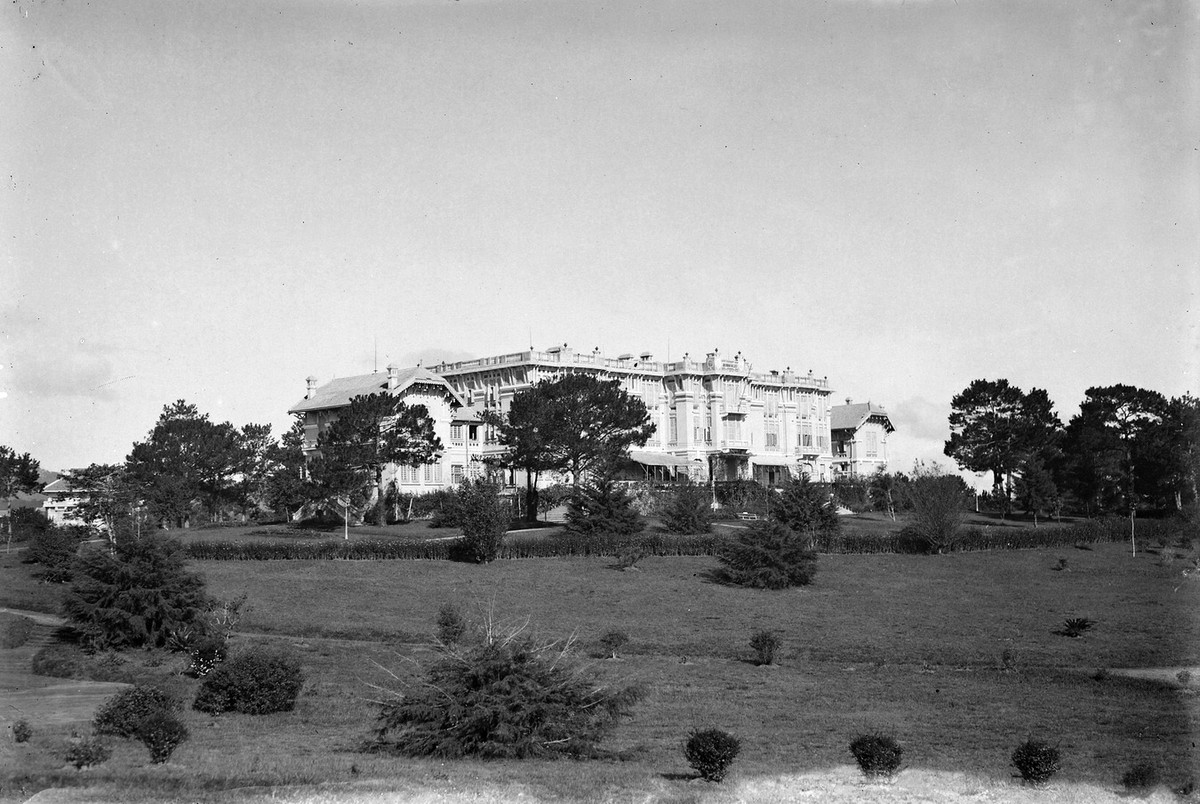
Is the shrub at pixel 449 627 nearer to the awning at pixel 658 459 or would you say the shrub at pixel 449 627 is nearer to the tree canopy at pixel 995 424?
the awning at pixel 658 459

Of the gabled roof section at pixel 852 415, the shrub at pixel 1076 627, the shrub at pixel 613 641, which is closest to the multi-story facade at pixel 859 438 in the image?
the gabled roof section at pixel 852 415

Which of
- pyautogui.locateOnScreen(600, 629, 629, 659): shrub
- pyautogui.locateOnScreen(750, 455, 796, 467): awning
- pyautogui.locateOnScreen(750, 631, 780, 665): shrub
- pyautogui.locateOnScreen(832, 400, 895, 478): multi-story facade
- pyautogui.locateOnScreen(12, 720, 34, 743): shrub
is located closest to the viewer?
pyautogui.locateOnScreen(12, 720, 34, 743): shrub

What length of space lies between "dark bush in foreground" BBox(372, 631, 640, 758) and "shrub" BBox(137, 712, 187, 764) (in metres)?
3.04

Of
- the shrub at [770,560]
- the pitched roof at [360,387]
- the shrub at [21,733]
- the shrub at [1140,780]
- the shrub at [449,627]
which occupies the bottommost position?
the shrub at [1140,780]

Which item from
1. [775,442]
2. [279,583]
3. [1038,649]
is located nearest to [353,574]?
[279,583]

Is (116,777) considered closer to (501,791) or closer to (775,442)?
(501,791)

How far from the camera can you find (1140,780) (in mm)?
15844

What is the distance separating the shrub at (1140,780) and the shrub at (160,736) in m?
13.3

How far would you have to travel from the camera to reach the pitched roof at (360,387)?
217ft

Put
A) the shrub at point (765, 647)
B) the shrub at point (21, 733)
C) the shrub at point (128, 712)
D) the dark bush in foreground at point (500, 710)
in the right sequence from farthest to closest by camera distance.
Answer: the shrub at point (765, 647) → the shrub at point (128, 712) → the shrub at point (21, 733) → the dark bush in foreground at point (500, 710)

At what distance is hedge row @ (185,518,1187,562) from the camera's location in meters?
47.2

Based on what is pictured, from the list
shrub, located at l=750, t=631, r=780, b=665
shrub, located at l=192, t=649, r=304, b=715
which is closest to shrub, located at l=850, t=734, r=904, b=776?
shrub, located at l=192, t=649, r=304, b=715

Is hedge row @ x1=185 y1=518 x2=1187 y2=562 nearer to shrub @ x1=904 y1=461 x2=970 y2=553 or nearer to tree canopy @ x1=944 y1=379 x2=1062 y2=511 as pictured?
shrub @ x1=904 y1=461 x2=970 y2=553

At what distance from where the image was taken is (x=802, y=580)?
42.7 meters
